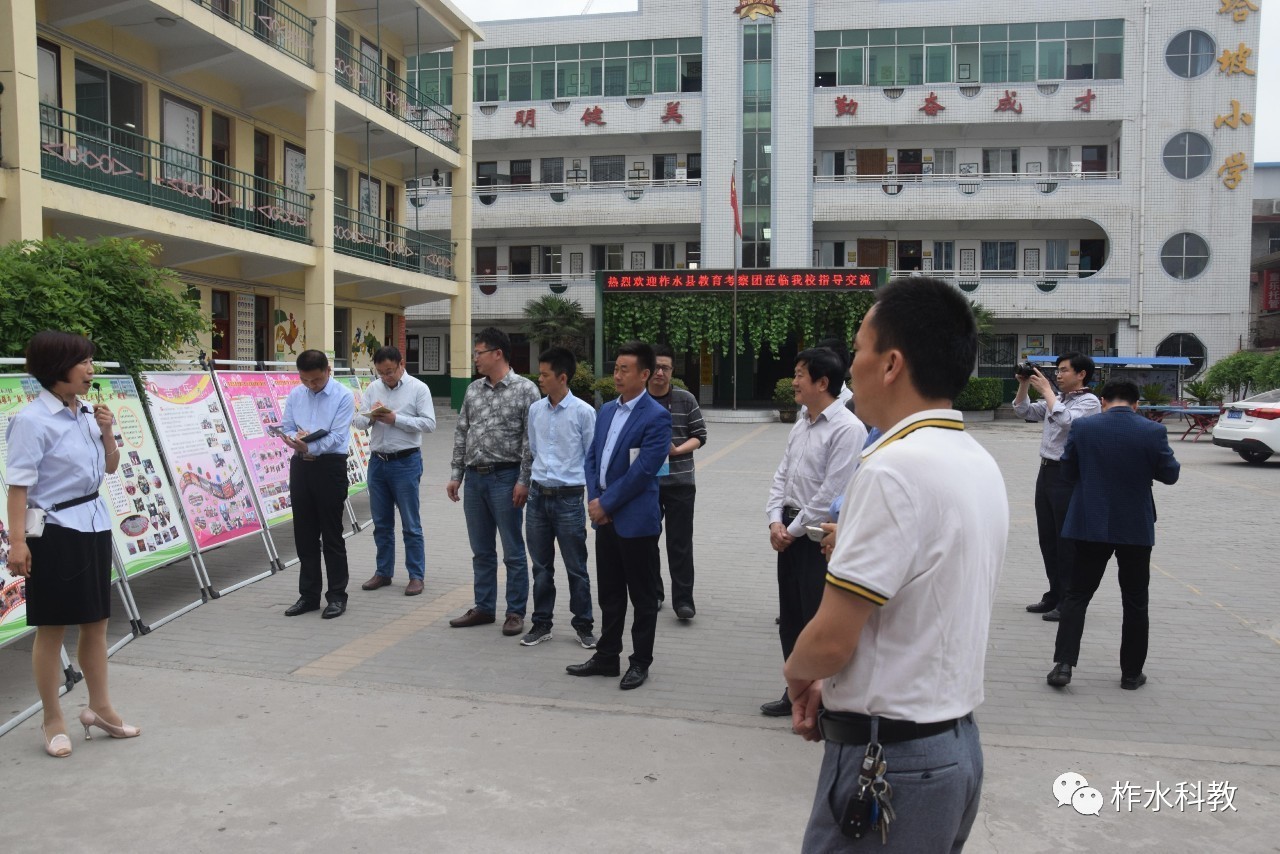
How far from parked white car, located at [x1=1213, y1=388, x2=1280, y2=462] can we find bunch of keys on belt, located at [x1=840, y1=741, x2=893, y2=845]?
18.8m

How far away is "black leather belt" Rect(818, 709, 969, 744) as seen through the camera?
195 cm

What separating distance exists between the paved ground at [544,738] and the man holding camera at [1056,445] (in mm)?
395

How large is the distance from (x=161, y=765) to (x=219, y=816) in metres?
0.64

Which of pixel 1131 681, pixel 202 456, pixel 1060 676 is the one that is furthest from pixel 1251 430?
pixel 202 456

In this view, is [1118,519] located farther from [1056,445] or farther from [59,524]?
[59,524]

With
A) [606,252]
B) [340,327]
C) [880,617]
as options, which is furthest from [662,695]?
[606,252]

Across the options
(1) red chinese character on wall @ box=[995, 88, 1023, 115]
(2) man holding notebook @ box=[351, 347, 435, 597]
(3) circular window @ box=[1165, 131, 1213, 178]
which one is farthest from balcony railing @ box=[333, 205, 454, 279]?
(3) circular window @ box=[1165, 131, 1213, 178]

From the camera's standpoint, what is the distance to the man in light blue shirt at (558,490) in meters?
6.12

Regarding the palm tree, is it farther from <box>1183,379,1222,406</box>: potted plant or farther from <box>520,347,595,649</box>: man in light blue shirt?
<box>520,347,595,649</box>: man in light blue shirt

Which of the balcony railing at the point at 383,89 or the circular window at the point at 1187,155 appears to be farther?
the circular window at the point at 1187,155

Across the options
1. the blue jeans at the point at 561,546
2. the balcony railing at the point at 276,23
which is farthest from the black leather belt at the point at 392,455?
the balcony railing at the point at 276,23

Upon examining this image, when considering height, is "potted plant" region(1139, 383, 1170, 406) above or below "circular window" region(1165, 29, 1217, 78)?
below

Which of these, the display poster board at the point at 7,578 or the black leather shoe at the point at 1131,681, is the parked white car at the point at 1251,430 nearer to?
the black leather shoe at the point at 1131,681

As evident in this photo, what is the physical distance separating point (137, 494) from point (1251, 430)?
17.9 meters
